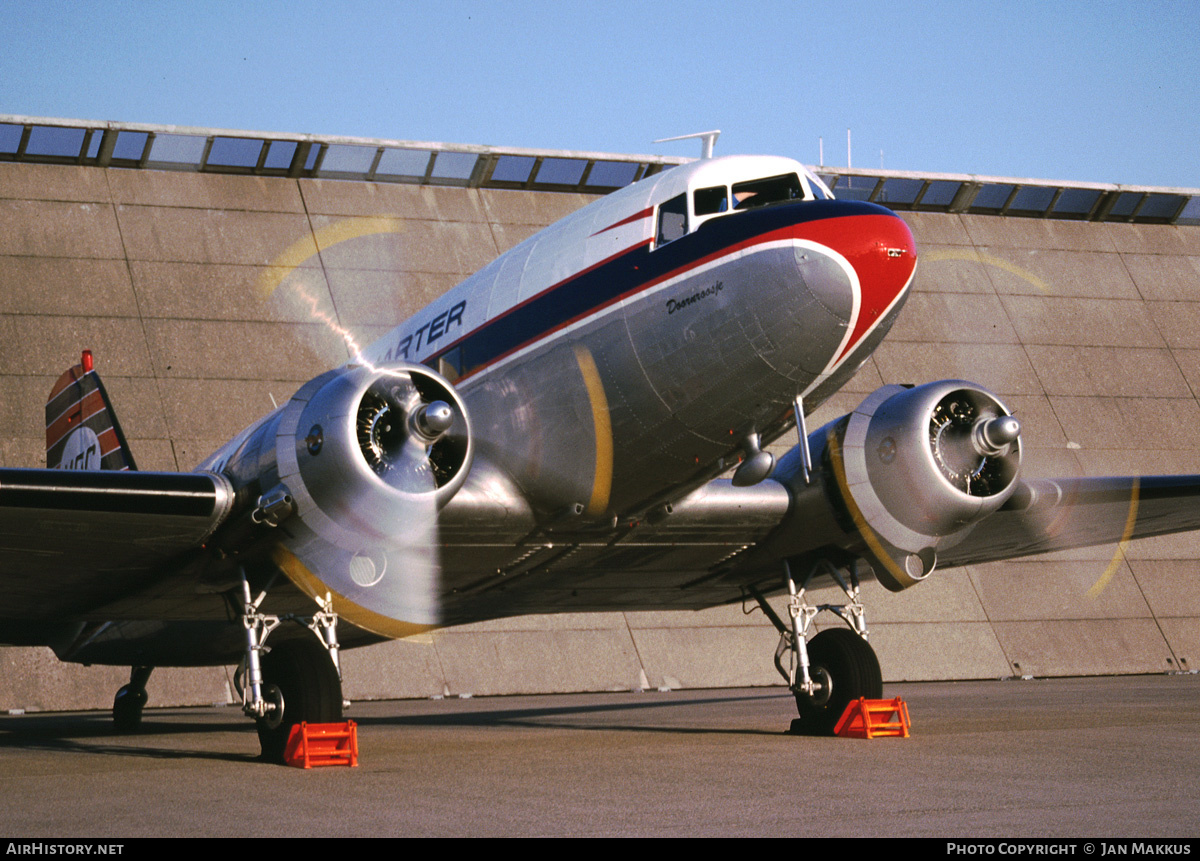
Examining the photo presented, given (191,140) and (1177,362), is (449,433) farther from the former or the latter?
(1177,362)

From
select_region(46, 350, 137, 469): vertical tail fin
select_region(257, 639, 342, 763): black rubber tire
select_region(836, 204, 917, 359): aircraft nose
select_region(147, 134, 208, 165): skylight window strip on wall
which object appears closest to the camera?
select_region(836, 204, 917, 359): aircraft nose

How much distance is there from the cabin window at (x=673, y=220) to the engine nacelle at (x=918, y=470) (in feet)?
10.8

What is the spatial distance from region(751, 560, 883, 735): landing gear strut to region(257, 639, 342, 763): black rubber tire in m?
4.92

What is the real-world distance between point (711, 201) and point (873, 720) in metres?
5.69

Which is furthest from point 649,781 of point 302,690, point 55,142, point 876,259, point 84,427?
point 55,142

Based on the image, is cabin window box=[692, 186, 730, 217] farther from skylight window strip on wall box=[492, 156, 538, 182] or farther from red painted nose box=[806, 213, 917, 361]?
skylight window strip on wall box=[492, 156, 538, 182]

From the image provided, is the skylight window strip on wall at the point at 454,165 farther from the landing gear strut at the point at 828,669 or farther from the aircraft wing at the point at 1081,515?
the landing gear strut at the point at 828,669

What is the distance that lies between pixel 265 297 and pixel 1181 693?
21014 millimetres

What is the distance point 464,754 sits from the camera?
10945 millimetres

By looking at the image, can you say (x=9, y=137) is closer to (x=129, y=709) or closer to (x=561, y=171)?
(x=561, y=171)

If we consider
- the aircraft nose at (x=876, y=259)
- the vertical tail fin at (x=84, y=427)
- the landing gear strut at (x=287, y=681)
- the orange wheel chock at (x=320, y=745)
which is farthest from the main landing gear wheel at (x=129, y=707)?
the aircraft nose at (x=876, y=259)

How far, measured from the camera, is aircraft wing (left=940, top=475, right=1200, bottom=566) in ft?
44.6

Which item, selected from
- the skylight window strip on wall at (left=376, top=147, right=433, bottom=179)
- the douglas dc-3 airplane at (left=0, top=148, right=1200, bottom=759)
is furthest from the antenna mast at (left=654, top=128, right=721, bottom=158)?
the skylight window strip on wall at (left=376, top=147, right=433, bottom=179)
